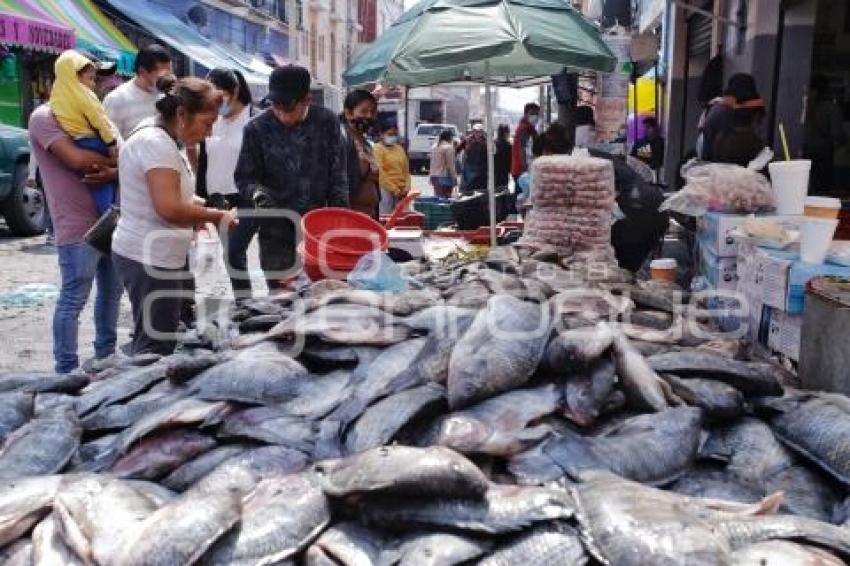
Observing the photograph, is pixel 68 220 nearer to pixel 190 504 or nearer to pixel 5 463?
pixel 5 463

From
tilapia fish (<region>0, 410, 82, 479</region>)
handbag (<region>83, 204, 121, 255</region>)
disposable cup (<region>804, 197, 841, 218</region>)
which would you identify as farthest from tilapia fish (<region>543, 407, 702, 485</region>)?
handbag (<region>83, 204, 121, 255</region>)

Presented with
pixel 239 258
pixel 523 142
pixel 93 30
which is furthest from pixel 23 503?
pixel 93 30

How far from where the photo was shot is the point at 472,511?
7.92ft

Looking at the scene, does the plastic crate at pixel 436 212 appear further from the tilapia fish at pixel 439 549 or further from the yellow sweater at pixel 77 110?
the tilapia fish at pixel 439 549

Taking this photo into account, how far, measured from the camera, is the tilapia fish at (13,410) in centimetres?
333

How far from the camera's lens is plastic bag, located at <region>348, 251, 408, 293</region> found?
4.72m

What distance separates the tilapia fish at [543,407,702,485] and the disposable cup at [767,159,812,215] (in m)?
2.52

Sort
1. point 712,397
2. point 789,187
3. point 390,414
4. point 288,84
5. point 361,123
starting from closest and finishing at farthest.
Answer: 1. point 390,414
2. point 712,397
3. point 789,187
4. point 288,84
5. point 361,123

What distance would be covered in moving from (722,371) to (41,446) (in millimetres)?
2623

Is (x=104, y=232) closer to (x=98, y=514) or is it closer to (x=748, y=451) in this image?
(x=98, y=514)

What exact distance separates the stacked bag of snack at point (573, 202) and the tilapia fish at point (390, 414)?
117 inches

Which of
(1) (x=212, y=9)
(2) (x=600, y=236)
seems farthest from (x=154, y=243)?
(1) (x=212, y=9)

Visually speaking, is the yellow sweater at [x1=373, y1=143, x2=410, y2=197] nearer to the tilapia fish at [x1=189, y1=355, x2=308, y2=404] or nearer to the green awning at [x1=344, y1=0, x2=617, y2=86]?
the green awning at [x1=344, y1=0, x2=617, y2=86]

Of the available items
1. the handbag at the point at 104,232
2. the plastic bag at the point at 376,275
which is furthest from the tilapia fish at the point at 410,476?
the handbag at the point at 104,232
